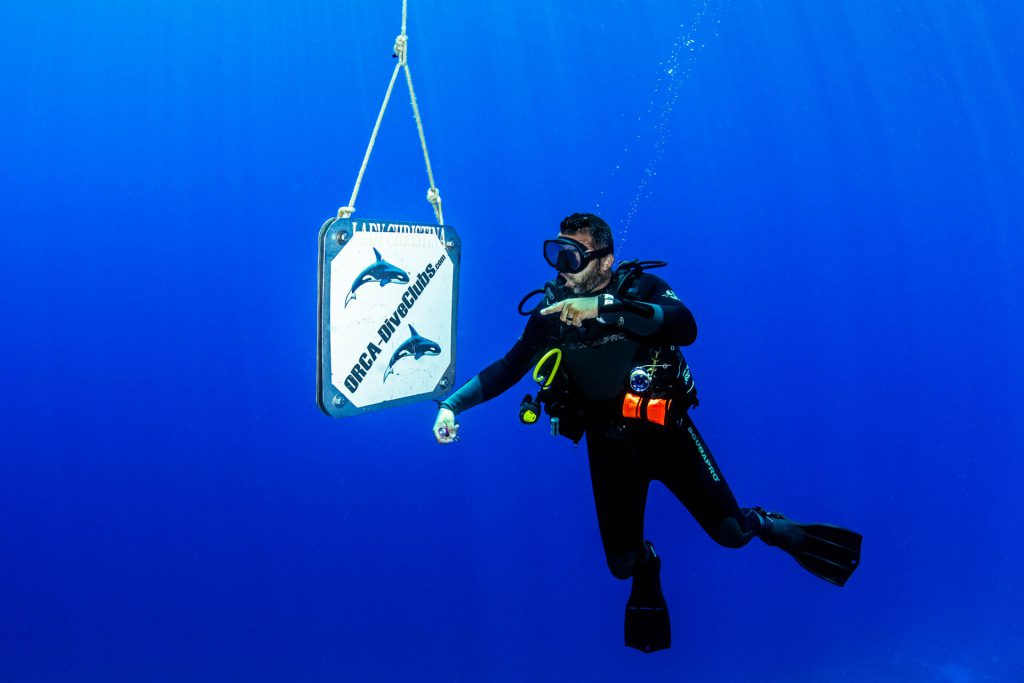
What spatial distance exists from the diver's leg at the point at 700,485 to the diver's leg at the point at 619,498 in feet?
0.31

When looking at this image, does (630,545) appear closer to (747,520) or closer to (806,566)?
(747,520)

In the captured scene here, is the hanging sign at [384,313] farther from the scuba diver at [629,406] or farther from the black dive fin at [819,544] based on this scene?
the black dive fin at [819,544]

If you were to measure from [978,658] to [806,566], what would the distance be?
3.64m

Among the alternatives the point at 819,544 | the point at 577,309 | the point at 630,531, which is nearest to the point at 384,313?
the point at 577,309

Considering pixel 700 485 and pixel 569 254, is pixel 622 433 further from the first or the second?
pixel 569 254

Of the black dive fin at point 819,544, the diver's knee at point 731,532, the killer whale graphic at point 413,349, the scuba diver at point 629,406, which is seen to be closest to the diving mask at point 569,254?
the scuba diver at point 629,406

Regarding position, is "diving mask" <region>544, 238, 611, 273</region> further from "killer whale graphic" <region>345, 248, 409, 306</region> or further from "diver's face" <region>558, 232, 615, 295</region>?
"killer whale graphic" <region>345, 248, 409, 306</region>

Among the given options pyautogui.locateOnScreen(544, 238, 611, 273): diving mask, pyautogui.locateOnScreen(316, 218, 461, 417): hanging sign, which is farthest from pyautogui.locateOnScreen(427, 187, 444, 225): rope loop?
pyautogui.locateOnScreen(544, 238, 611, 273): diving mask

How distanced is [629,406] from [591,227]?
605 millimetres

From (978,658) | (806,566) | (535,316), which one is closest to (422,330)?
(535,316)

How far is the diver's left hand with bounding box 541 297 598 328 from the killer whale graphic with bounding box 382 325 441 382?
491 millimetres

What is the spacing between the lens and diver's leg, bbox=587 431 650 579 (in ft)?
8.39

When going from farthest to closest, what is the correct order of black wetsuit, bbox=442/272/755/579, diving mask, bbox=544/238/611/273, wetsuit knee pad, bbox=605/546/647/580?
1. wetsuit knee pad, bbox=605/546/647/580
2. black wetsuit, bbox=442/272/755/579
3. diving mask, bbox=544/238/611/273

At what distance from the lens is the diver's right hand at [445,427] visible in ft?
8.13
